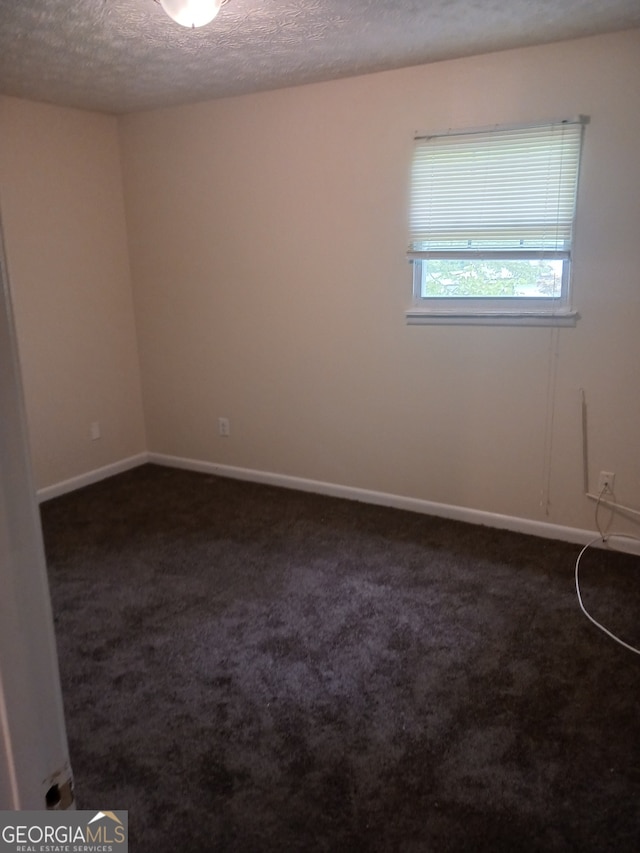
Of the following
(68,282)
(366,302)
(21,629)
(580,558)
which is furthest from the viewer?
(68,282)

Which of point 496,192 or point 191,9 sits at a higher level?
point 191,9

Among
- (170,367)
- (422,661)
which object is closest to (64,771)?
(422,661)

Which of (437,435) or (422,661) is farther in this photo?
(437,435)

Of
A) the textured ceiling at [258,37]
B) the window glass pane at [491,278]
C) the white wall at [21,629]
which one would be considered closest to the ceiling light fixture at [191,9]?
the textured ceiling at [258,37]

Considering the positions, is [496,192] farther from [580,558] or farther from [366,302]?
[580,558]

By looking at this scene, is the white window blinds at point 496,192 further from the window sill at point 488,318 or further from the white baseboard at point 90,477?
the white baseboard at point 90,477

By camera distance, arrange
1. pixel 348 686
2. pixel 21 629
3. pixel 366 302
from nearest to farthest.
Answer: pixel 21 629 < pixel 348 686 < pixel 366 302

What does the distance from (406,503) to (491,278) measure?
55.3 inches

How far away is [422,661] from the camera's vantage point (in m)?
2.38

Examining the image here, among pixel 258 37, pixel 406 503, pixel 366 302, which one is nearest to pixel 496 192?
pixel 366 302

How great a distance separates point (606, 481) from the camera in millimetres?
3184

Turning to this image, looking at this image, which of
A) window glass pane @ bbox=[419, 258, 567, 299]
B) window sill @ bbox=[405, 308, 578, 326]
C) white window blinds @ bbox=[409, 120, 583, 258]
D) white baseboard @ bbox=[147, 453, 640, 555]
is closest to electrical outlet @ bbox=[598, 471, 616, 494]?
white baseboard @ bbox=[147, 453, 640, 555]

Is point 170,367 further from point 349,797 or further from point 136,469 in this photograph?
point 349,797

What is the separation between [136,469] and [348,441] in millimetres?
1735
